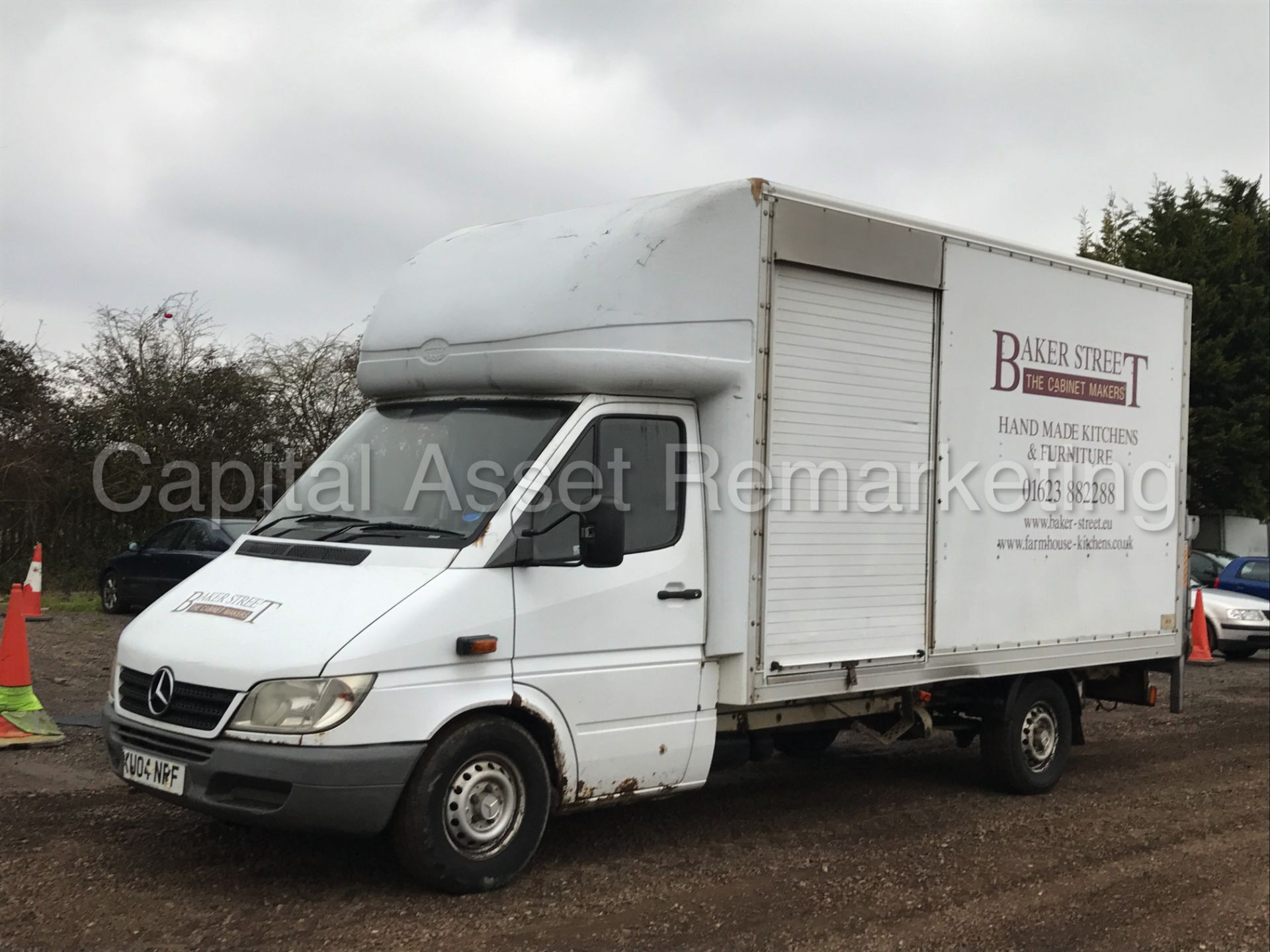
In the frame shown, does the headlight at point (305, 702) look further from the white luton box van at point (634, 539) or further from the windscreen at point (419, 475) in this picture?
the windscreen at point (419, 475)

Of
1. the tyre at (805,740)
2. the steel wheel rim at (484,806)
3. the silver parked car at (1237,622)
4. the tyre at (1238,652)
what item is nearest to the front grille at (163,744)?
the steel wheel rim at (484,806)

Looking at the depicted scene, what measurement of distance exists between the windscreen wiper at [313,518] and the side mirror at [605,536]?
1.13m

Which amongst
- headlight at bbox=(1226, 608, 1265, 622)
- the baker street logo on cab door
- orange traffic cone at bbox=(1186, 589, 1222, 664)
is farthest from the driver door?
headlight at bbox=(1226, 608, 1265, 622)

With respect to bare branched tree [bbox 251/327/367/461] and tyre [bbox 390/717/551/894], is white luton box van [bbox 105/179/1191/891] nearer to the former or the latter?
tyre [bbox 390/717/551/894]

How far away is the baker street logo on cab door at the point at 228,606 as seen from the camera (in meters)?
5.60

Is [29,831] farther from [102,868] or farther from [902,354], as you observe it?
[902,354]

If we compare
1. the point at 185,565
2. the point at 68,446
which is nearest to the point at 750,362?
the point at 185,565

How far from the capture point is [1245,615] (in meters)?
17.5

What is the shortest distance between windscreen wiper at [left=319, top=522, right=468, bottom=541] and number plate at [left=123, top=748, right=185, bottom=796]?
1.22 m

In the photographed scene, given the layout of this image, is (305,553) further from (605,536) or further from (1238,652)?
(1238,652)

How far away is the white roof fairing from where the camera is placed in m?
6.18

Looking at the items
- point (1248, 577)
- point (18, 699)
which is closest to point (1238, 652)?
point (1248, 577)

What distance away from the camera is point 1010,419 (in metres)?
7.96

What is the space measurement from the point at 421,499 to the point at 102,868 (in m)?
2.17
